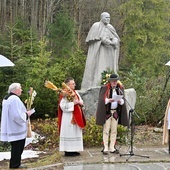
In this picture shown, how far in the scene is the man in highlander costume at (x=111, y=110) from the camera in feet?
30.1

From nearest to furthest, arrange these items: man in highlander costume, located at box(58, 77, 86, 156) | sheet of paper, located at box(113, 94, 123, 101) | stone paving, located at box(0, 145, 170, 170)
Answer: stone paving, located at box(0, 145, 170, 170)
sheet of paper, located at box(113, 94, 123, 101)
man in highlander costume, located at box(58, 77, 86, 156)

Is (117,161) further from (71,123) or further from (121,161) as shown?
(71,123)

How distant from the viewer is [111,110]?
30.3 feet

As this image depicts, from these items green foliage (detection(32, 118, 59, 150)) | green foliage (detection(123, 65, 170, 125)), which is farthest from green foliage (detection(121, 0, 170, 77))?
green foliage (detection(32, 118, 59, 150))

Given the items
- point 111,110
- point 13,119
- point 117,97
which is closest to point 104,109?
point 111,110

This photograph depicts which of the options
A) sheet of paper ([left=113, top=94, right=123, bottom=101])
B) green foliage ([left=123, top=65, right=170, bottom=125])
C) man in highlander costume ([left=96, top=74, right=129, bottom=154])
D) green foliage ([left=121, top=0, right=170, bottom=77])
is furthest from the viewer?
green foliage ([left=121, top=0, right=170, bottom=77])

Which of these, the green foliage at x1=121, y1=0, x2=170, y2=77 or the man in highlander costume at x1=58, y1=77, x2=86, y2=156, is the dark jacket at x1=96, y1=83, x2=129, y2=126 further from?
the green foliage at x1=121, y1=0, x2=170, y2=77

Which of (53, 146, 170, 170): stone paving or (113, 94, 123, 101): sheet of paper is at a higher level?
(113, 94, 123, 101): sheet of paper

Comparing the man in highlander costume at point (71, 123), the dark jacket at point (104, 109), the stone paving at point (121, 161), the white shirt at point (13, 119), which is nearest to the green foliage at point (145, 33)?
the dark jacket at point (104, 109)

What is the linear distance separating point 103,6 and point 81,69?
20689 millimetres

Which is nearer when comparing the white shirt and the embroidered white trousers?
the white shirt

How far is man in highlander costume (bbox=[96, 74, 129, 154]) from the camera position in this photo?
917 cm

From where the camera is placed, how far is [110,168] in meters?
7.77

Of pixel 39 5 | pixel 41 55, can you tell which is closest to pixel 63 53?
Result: pixel 39 5
